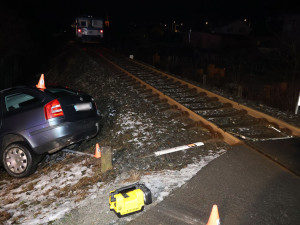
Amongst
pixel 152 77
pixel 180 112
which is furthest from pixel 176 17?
pixel 180 112

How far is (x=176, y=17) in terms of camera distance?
74312mm

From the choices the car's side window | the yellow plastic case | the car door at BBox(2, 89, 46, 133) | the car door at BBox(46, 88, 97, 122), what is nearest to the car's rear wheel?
the car door at BBox(2, 89, 46, 133)

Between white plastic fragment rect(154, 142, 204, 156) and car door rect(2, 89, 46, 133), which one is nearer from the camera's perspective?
car door rect(2, 89, 46, 133)

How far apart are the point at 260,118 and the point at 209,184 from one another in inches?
126

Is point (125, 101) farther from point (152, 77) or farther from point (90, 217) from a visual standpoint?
point (90, 217)

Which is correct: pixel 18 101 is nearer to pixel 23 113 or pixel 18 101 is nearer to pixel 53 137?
pixel 23 113

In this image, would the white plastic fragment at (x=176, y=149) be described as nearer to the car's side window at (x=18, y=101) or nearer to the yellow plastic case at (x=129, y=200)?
the yellow plastic case at (x=129, y=200)

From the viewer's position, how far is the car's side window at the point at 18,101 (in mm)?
5059

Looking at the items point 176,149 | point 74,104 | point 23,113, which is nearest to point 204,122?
point 176,149

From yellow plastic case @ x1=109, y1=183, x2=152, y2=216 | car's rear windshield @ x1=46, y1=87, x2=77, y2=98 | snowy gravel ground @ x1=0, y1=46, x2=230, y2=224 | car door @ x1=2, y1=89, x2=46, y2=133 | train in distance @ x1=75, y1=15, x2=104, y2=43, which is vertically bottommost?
→ snowy gravel ground @ x1=0, y1=46, x2=230, y2=224

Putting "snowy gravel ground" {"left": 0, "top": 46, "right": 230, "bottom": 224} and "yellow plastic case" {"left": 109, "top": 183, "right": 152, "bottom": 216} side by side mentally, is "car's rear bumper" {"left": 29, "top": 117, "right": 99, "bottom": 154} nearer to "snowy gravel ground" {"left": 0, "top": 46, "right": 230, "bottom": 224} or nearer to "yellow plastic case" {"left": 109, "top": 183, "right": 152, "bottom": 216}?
"snowy gravel ground" {"left": 0, "top": 46, "right": 230, "bottom": 224}

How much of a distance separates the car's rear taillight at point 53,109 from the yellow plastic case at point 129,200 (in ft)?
7.10

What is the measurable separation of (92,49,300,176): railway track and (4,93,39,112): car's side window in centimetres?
361

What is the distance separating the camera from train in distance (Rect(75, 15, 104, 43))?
23000 millimetres
